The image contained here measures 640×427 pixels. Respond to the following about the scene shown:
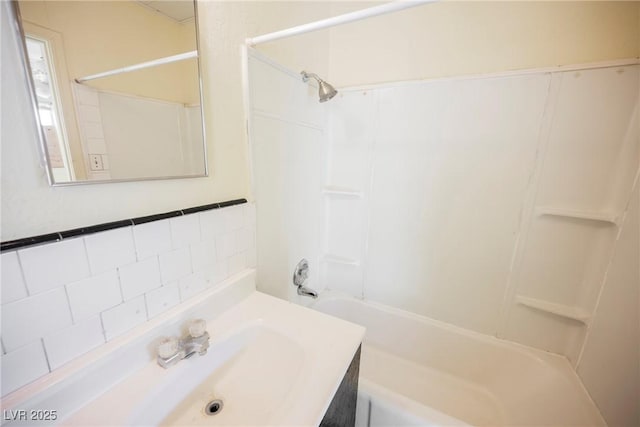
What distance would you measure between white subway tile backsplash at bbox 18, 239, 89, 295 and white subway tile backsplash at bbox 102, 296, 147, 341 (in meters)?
0.12

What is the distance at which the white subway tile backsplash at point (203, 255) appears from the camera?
0.79m

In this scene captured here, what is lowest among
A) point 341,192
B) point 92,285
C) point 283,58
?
point 92,285

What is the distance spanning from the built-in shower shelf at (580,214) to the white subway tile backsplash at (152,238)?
→ 5.28ft

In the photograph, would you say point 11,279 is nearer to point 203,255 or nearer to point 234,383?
point 203,255

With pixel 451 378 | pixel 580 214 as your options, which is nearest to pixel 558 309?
pixel 580 214

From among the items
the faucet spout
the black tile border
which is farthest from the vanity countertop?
the faucet spout

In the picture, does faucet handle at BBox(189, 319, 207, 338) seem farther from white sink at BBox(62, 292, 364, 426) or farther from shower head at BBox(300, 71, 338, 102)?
shower head at BBox(300, 71, 338, 102)

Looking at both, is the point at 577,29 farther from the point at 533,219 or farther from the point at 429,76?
the point at 533,219

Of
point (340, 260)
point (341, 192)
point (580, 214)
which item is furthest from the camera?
point (340, 260)

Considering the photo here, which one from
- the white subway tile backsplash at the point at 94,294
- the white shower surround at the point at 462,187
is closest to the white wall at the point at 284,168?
the white shower surround at the point at 462,187

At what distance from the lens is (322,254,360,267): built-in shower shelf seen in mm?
1716

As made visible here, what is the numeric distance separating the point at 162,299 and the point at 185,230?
8.1 inches

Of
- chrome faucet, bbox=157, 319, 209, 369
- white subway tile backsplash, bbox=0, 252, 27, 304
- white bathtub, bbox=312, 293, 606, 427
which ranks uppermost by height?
white subway tile backsplash, bbox=0, 252, 27, 304

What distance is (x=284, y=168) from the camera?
1.22 meters
